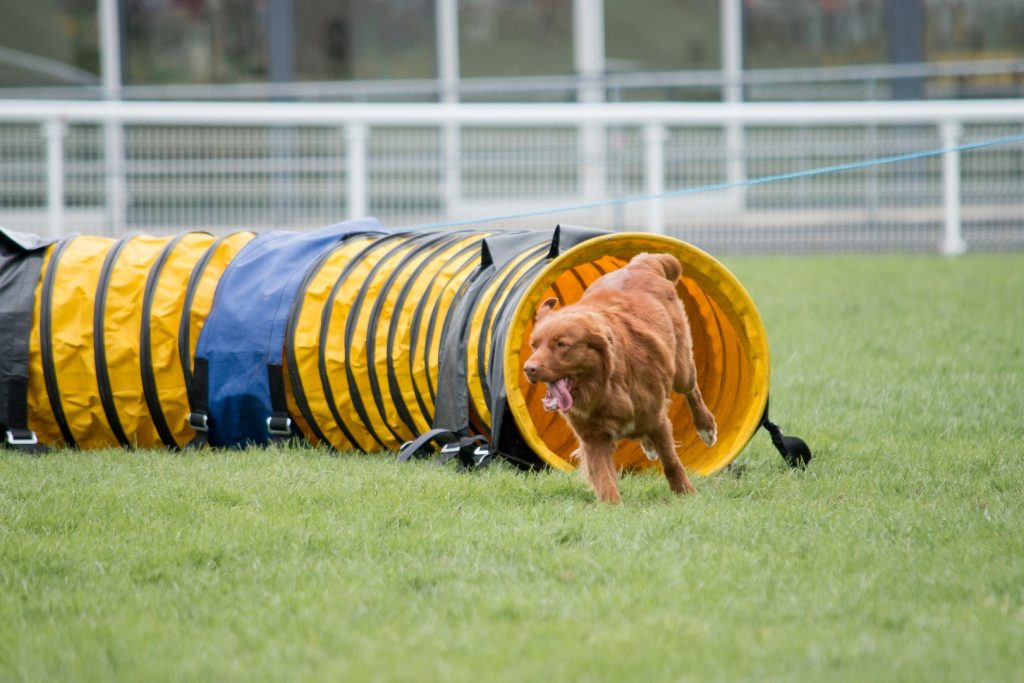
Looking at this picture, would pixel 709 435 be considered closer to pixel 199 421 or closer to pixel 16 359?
pixel 199 421

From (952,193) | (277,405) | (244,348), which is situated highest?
(952,193)

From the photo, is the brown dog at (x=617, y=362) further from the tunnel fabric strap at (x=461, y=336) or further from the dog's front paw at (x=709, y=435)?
the tunnel fabric strap at (x=461, y=336)

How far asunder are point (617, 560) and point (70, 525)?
1769 mm

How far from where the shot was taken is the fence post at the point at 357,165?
441 inches

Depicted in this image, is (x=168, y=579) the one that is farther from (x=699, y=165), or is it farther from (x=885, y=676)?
(x=699, y=165)

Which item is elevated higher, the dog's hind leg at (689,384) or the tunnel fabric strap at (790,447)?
the dog's hind leg at (689,384)

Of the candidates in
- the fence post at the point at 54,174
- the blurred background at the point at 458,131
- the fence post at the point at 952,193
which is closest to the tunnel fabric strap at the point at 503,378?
the blurred background at the point at 458,131

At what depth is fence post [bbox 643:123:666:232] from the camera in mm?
11039

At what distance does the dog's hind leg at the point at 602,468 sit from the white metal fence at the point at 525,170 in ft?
22.7

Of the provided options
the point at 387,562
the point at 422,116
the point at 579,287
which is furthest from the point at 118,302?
the point at 422,116

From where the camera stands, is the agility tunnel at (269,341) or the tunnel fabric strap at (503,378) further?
the agility tunnel at (269,341)

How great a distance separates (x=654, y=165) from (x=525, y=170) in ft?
3.88

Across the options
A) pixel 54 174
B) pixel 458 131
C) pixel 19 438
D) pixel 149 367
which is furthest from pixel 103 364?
pixel 458 131

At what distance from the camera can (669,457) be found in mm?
4348
